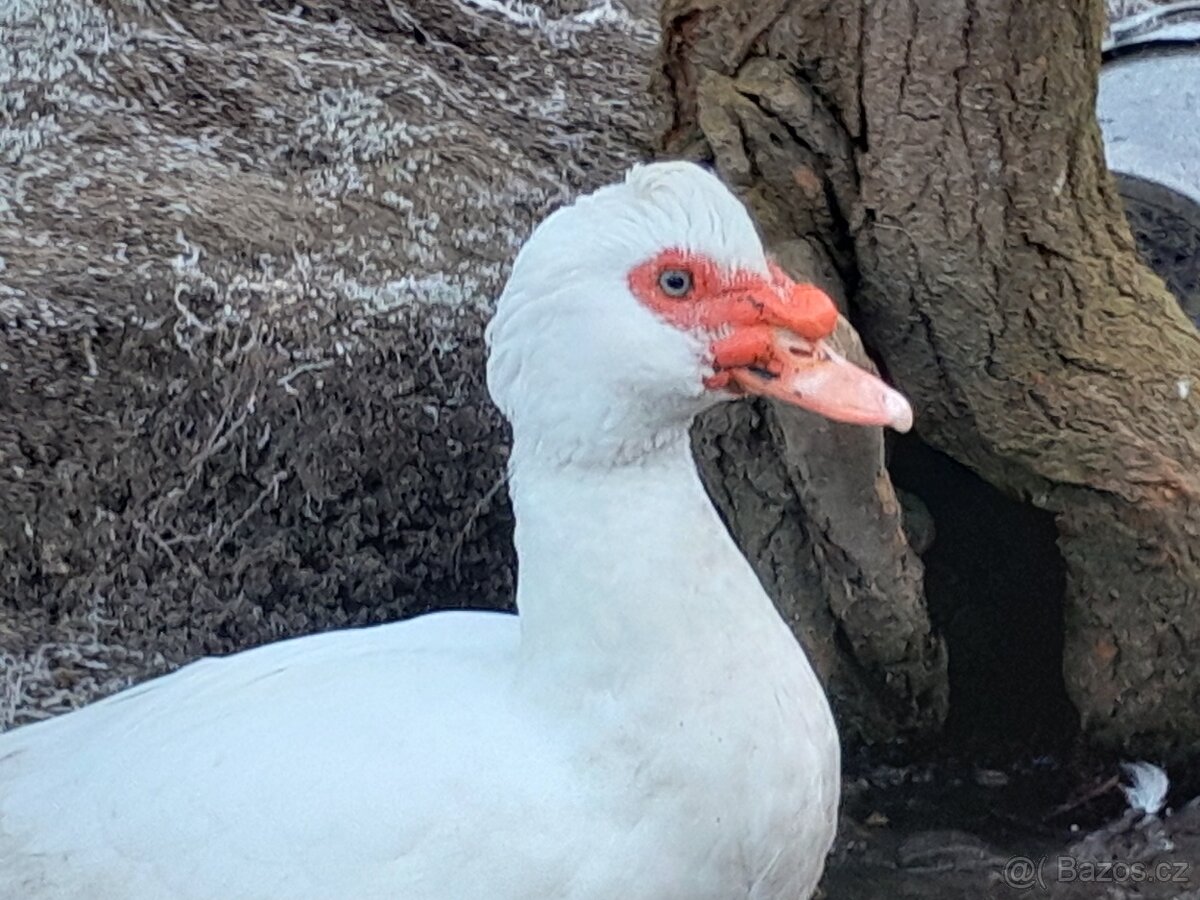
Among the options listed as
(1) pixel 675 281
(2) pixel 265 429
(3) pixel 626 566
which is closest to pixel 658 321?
(1) pixel 675 281

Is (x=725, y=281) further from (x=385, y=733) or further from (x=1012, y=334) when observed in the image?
(x=1012, y=334)

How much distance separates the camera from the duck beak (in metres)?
2.11

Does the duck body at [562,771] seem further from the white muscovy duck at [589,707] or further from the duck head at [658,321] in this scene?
the duck head at [658,321]

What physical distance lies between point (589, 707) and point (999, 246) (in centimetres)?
128

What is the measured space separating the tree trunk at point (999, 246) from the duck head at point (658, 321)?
956mm

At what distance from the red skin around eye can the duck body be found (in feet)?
0.67

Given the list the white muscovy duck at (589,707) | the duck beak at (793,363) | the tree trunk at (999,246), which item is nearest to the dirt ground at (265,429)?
the tree trunk at (999,246)

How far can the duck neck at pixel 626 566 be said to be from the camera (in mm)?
2205

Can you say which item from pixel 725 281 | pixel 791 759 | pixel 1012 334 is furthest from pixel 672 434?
pixel 1012 334

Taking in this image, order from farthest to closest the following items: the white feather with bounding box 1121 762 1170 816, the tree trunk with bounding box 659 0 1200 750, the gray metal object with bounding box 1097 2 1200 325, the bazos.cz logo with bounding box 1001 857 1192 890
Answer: the gray metal object with bounding box 1097 2 1200 325, the white feather with bounding box 1121 762 1170 816, the bazos.cz logo with bounding box 1001 857 1192 890, the tree trunk with bounding box 659 0 1200 750

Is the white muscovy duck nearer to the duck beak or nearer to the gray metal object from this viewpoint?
the duck beak

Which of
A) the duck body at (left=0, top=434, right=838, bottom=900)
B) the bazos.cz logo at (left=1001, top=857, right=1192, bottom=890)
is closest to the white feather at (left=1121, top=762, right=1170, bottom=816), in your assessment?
the bazos.cz logo at (left=1001, top=857, right=1192, bottom=890)

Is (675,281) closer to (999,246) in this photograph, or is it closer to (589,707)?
(589,707)

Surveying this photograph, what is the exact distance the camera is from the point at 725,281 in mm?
2107
